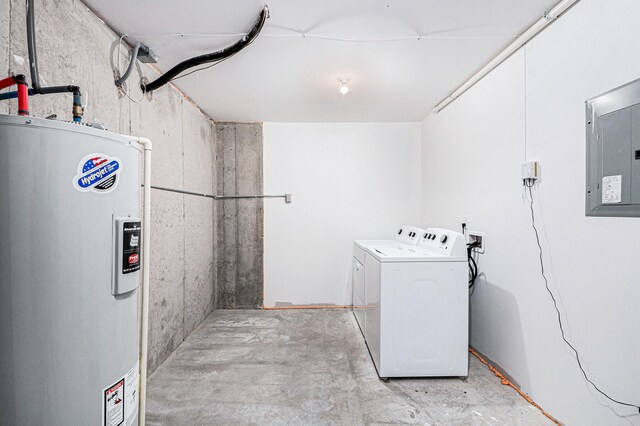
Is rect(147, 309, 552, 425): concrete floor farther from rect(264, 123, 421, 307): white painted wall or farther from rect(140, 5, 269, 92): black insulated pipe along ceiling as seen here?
rect(140, 5, 269, 92): black insulated pipe along ceiling

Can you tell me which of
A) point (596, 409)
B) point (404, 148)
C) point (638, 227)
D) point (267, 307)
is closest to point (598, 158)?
point (638, 227)

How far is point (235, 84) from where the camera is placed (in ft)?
7.88

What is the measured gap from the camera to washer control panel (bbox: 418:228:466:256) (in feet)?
6.39

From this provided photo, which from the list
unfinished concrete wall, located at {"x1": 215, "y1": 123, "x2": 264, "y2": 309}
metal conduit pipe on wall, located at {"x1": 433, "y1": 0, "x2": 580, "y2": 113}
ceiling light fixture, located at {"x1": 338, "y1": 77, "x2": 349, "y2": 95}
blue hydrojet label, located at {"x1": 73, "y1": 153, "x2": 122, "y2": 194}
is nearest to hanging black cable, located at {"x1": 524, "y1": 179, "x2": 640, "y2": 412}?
metal conduit pipe on wall, located at {"x1": 433, "y1": 0, "x2": 580, "y2": 113}

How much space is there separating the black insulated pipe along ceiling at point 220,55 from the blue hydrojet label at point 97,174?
3.70ft

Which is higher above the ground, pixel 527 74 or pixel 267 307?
pixel 527 74

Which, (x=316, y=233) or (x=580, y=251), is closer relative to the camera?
(x=580, y=251)

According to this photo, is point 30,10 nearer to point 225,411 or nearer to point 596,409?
point 225,411

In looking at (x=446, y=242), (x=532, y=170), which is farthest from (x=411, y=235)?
(x=532, y=170)

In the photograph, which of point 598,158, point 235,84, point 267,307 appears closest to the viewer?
point 598,158

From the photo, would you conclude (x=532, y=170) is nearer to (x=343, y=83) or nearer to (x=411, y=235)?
(x=411, y=235)

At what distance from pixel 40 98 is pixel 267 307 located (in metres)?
2.81

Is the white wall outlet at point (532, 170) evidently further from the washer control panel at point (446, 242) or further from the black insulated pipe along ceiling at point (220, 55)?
the black insulated pipe along ceiling at point (220, 55)

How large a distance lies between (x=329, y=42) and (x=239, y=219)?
2.27 m
